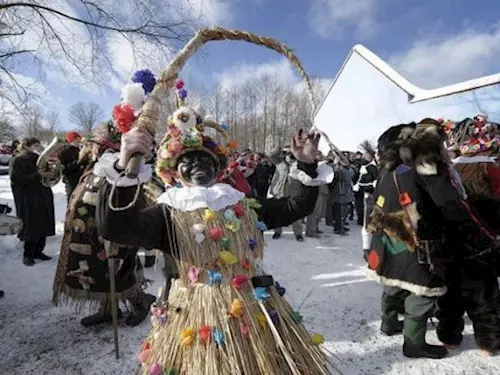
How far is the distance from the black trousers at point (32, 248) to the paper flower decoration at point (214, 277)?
14.5 feet

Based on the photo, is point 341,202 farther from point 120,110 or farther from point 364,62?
point 364,62

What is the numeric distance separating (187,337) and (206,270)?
1.09 feet

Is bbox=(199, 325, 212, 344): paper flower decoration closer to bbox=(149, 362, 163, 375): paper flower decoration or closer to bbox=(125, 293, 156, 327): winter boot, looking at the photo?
bbox=(149, 362, 163, 375): paper flower decoration

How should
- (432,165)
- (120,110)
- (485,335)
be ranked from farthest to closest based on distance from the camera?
(485,335), (432,165), (120,110)

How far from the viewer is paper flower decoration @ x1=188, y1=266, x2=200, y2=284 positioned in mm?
1859

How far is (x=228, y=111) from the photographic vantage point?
23.4 m

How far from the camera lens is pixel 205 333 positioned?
1.76m

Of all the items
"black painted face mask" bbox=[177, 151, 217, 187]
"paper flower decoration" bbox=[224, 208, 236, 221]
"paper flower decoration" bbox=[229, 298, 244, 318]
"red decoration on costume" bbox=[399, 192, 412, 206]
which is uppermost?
"black painted face mask" bbox=[177, 151, 217, 187]

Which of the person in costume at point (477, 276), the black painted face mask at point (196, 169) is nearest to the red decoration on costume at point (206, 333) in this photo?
the black painted face mask at point (196, 169)

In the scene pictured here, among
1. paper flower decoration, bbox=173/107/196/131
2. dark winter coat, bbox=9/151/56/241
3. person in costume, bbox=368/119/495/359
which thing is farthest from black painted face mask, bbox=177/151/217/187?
dark winter coat, bbox=9/151/56/241

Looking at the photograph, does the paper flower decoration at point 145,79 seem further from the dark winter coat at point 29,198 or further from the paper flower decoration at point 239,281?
the dark winter coat at point 29,198

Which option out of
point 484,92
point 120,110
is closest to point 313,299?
point 120,110

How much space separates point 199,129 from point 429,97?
1283cm

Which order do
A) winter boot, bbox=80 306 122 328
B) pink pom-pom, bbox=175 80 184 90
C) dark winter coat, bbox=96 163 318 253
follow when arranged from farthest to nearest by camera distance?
winter boot, bbox=80 306 122 328, pink pom-pom, bbox=175 80 184 90, dark winter coat, bbox=96 163 318 253
